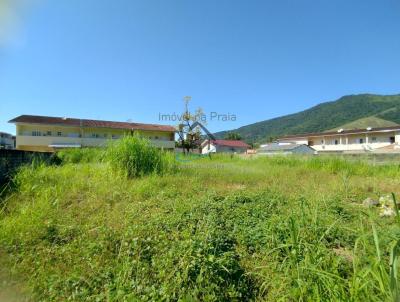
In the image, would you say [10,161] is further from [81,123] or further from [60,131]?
[60,131]

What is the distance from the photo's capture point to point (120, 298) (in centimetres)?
193

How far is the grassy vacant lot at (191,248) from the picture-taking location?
6.24ft

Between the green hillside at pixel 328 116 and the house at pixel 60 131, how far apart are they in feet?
140

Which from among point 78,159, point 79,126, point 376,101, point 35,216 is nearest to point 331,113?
point 376,101

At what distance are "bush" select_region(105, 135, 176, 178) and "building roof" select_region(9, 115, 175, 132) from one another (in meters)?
22.9

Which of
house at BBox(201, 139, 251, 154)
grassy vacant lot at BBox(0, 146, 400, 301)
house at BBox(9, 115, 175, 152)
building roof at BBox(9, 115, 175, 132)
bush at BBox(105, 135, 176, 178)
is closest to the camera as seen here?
grassy vacant lot at BBox(0, 146, 400, 301)

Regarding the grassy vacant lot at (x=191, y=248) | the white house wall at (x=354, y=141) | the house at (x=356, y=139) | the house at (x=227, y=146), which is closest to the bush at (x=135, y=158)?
the grassy vacant lot at (x=191, y=248)

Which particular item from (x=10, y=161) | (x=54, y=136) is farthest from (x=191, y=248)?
(x=54, y=136)

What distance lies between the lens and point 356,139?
31.2 metres

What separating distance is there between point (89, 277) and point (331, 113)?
299 ft

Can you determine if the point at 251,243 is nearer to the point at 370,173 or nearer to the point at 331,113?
the point at 370,173

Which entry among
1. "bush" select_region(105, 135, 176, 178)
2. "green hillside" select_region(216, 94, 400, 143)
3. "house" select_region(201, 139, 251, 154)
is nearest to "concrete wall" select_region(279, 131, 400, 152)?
"house" select_region(201, 139, 251, 154)

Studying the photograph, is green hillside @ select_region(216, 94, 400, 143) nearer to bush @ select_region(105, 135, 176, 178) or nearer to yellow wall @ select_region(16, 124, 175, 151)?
yellow wall @ select_region(16, 124, 175, 151)

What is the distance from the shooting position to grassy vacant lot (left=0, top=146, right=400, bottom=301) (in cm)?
190
